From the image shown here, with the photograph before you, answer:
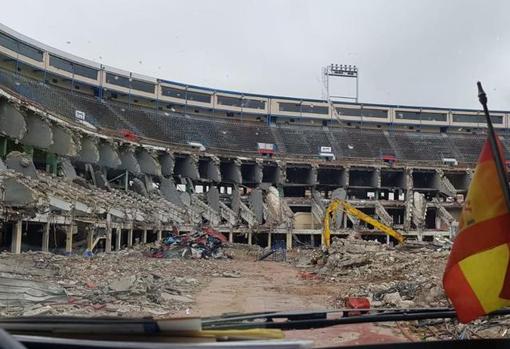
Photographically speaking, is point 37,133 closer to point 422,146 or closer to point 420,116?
point 422,146

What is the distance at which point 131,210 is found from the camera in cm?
3155

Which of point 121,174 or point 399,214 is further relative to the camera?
point 399,214

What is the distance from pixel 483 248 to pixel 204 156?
48180 millimetres

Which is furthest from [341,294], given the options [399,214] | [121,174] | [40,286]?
[399,214]

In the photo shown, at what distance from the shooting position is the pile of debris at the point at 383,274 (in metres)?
11.4

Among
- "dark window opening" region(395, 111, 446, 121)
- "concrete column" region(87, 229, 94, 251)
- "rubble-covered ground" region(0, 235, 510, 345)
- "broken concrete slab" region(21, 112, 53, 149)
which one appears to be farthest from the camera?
"dark window opening" region(395, 111, 446, 121)

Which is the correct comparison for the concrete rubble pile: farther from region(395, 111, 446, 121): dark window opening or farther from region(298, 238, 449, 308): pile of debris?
region(395, 111, 446, 121): dark window opening

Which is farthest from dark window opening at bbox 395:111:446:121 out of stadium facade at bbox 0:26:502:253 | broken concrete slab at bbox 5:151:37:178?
broken concrete slab at bbox 5:151:37:178

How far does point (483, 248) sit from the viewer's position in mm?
1973

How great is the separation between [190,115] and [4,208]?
4210 cm

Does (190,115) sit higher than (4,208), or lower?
higher

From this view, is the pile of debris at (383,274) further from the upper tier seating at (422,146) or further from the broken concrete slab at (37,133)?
the upper tier seating at (422,146)

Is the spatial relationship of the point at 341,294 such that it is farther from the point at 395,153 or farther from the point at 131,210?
the point at 395,153

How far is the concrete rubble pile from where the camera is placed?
912 cm
